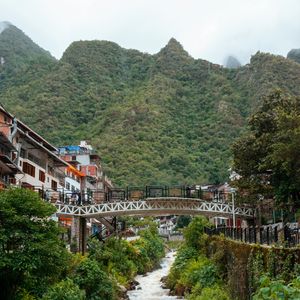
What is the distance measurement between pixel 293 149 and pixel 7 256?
57.0 ft

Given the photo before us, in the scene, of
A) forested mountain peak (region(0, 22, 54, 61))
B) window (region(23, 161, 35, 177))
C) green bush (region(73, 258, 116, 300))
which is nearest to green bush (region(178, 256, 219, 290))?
green bush (region(73, 258, 116, 300))

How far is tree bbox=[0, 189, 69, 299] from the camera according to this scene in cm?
2044

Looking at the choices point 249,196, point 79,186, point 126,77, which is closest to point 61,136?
point 79,186

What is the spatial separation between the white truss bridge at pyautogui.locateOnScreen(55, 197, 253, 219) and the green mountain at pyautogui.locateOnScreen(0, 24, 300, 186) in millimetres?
42527

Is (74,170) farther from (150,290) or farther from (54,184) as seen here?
(150,290)

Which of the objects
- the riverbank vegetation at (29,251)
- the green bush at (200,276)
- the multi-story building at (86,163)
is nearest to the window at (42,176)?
the green bush at (200,276)

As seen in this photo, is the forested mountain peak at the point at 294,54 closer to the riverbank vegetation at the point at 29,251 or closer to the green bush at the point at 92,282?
the green bush at the point at 92,282

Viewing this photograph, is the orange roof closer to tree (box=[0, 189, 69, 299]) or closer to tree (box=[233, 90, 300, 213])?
tree (box=[233, 90, 300, 213])

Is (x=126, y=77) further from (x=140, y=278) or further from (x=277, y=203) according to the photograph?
(x=277, y=203)

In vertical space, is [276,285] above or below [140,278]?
above

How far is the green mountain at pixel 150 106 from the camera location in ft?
318

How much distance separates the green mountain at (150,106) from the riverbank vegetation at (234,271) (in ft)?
140

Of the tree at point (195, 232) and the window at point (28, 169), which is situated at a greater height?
the window at point (28, 169)

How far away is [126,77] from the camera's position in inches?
5679
